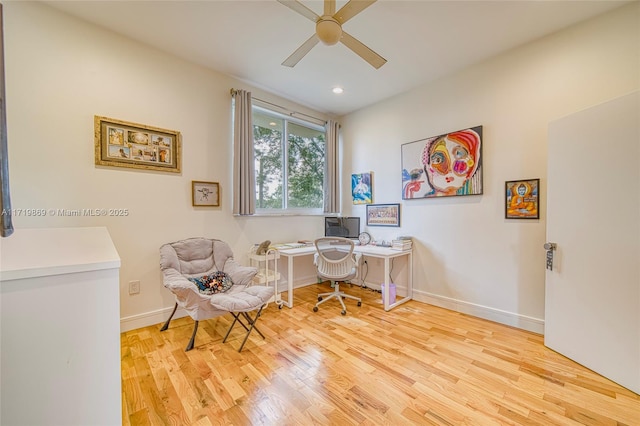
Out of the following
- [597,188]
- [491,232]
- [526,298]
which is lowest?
[526,298]

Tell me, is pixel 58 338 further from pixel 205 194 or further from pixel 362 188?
pixel 362 188

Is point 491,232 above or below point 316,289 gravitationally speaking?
above

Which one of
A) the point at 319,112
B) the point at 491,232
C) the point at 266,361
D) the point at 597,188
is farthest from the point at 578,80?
the point at 266,361

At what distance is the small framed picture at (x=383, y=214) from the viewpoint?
3.59 meters

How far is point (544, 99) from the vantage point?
2.40 meters

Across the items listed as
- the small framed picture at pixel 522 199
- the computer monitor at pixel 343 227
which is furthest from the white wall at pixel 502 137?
the computer monitor at pixel 343 227

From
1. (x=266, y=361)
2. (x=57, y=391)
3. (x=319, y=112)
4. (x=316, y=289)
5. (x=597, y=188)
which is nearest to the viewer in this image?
(x=57, y=391)

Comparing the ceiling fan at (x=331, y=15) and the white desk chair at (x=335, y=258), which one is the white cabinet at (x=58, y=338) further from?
the white desk chair at (x=335, y=258)

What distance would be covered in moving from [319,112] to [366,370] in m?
3.62

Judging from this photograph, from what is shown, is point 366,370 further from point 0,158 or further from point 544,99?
point 544,99

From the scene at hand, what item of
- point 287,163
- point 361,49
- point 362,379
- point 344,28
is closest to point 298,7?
point 361,49

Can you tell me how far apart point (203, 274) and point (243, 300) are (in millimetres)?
751

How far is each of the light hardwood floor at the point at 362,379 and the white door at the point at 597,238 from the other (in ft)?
0.67

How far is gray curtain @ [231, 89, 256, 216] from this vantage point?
10.2ft
